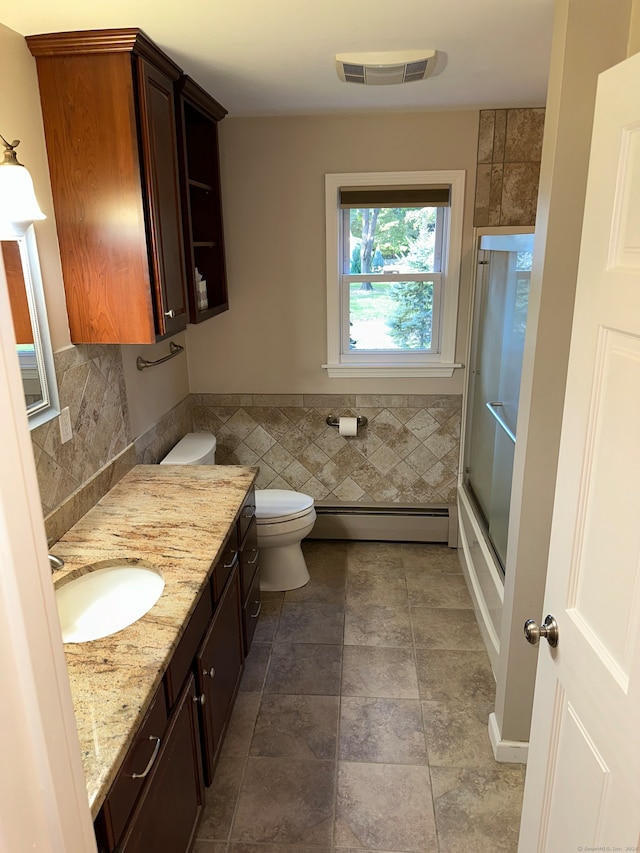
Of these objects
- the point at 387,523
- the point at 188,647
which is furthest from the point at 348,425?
the point at 188,647

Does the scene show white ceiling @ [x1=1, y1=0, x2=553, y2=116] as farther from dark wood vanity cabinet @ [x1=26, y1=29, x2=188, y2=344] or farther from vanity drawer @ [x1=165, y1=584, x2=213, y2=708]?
vanity drawer @ [x1=165, y1=584, x2=213, y2=708]

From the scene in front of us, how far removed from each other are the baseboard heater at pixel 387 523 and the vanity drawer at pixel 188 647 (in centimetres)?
172

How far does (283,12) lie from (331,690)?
7.82 ft

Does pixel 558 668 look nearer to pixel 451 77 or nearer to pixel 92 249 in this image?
pixel 92 249

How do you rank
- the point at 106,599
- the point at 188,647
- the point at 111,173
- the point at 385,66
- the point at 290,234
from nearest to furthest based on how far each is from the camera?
1. the point at 188,647
2. the point at 106,599
3. the point at 111,173
4. the point at 385,66
5. the point at 290,234

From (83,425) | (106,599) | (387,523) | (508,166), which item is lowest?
(387,523)

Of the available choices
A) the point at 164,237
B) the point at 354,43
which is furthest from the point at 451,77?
the point at 164,237

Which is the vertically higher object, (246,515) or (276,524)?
(246,515)

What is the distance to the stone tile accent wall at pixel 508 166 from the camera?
9.48ft

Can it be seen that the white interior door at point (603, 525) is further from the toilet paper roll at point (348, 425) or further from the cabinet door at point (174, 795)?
the toilet paper roll at point (348, 425)

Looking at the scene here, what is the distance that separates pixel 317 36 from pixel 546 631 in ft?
5.94

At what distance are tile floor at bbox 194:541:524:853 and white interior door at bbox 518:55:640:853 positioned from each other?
0.72m

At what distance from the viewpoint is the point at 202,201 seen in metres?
2.97

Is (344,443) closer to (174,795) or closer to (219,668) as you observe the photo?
(219,668)
